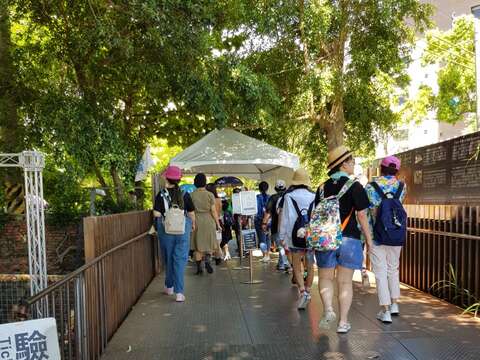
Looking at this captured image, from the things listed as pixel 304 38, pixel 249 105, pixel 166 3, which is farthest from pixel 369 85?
pixel 166 3

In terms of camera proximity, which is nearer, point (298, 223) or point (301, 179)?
point (298, 223)

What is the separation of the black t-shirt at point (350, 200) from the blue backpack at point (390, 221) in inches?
27.1

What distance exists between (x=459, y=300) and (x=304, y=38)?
793 centimetres

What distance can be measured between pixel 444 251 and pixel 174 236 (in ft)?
12.1

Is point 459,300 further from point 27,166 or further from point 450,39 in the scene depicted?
point 450,39

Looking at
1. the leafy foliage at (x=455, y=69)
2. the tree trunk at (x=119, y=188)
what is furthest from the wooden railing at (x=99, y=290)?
the leafy foliage at (x=455, y=69)

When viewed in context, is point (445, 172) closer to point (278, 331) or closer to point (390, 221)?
point (390, 221)

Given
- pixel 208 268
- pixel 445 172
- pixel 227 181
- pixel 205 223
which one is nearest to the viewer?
pixel 445 172

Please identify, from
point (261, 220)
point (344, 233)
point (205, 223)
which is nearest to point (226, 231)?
point (261, 220)

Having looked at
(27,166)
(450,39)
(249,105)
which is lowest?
(27,166)

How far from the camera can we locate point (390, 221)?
18.8ft

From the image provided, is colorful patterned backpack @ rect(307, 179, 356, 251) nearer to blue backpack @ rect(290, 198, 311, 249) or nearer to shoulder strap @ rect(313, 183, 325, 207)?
shoulder strap @ rect(313, 183, 325, 207)

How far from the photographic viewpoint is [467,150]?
6695mm

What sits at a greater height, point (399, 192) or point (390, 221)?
point (399, 192)
